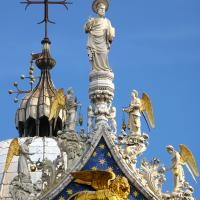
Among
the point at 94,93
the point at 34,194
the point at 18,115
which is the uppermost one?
the point at 18,115

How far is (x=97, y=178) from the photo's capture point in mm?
33125

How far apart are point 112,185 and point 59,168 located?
1520 mm

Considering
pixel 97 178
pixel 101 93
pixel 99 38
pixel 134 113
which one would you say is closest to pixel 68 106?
pixel 101 93

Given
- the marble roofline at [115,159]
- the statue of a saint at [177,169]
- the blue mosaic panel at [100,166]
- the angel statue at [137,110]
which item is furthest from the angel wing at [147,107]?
the blue mosaic panel at [100,166]

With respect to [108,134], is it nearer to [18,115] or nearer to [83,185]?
[83,185]

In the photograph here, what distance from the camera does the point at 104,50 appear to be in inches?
1382

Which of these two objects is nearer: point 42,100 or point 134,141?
point 134,141

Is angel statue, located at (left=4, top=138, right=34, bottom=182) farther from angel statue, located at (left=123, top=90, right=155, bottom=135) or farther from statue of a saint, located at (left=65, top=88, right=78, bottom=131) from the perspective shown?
angel statue, located at (left=123, top=90, right=155, bottom=135)

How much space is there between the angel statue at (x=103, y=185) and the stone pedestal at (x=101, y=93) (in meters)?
1.75

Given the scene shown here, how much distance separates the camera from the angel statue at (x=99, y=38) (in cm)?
3500

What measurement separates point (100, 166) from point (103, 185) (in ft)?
3.02

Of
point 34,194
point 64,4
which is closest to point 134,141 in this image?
point 34,194

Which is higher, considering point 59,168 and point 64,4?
point 64,4

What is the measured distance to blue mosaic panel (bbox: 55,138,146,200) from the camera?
3356 centimetres
